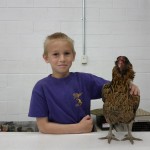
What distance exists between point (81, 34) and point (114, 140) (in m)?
1.59

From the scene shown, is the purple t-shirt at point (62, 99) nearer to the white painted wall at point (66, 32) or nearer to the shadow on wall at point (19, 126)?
the shadow on wall at point (19, 126)

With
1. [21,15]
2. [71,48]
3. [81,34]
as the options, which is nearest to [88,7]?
[81,34]

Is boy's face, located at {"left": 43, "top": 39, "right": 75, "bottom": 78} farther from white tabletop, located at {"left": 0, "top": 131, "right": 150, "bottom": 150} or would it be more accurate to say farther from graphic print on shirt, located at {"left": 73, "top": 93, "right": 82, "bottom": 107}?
white tabletop, located at {"left": 0, "top": 131, "right": 150, "bottom": 150}

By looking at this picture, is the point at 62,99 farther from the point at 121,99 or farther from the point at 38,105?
the point at 121,99

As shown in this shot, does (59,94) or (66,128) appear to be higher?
(59,94)

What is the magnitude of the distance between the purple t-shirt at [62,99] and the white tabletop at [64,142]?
0.20 meters

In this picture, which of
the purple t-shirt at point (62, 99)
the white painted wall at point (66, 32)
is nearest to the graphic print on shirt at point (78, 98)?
the purple t-shirt at point (62, 99)

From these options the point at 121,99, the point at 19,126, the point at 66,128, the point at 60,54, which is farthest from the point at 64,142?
the point at 19,126

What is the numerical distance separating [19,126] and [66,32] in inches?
39.8

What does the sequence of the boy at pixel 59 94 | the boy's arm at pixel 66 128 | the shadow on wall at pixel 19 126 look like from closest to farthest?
the boy's arm at pixel 66 128 < the boy at pixel 59 94 < the shadow on wall at pixel 19 126

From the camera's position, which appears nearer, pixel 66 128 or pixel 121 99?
pixel 121 99

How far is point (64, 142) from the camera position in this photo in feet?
3.59

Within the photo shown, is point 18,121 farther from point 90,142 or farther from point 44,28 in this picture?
point 90,142

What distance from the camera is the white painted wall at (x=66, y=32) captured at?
8.35 feet
